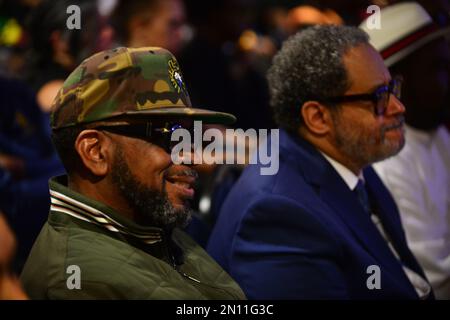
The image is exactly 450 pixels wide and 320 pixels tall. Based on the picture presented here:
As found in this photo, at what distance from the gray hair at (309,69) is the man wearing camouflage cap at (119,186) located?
0.87 metres

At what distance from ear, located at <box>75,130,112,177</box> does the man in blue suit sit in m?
0.79

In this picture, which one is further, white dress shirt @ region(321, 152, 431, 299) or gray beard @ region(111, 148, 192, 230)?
white dress shirt @ region(321, 152, 431, 299)

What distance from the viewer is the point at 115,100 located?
2.28 m

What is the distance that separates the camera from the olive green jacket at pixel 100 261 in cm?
212

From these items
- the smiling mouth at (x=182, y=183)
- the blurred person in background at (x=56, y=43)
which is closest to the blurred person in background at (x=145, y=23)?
the blurred person in background at (x=56, y=43)

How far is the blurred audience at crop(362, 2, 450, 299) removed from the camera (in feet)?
12.5

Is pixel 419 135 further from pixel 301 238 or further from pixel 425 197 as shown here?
pixel 301 238

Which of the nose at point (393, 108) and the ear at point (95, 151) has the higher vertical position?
the ear at point (95, 151)

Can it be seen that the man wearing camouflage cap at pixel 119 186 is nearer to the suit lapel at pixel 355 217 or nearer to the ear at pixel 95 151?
the ear at pixel 95 151

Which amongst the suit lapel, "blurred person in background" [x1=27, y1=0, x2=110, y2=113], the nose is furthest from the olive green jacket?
"blurred person in background" [x1=27, y1=0, x2=110, y2=113]

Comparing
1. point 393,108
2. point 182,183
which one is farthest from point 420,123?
point 182,183

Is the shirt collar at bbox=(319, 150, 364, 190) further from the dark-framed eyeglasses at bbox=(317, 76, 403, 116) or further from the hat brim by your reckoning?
the hat brim
